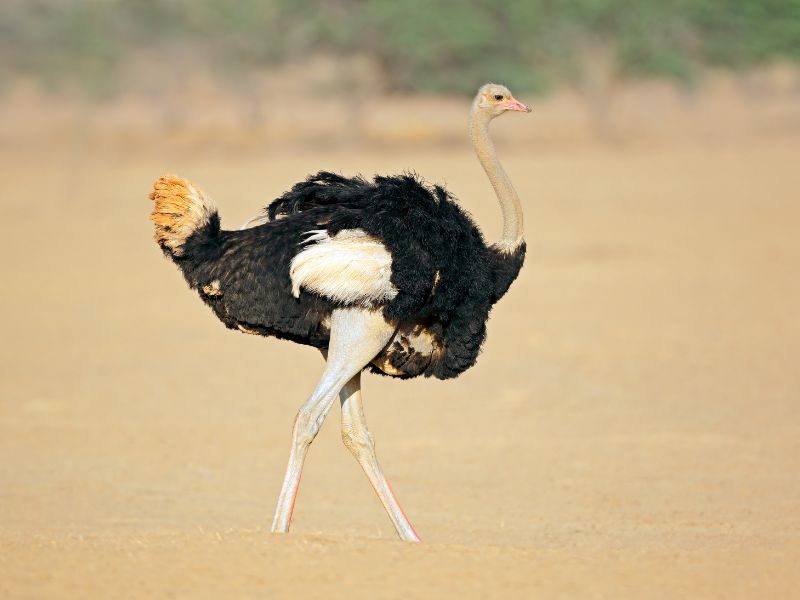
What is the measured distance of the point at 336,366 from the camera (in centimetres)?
521

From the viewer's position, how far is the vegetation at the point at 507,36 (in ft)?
94.2

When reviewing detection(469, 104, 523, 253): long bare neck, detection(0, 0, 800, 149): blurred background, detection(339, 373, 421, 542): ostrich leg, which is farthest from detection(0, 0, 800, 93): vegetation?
detection(339, 373, 421, 542): ostrich leg

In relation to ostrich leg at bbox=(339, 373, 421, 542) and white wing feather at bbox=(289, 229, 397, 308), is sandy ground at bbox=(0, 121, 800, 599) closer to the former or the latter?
ostrich leg at bbox=(339, 373, 421, 542)

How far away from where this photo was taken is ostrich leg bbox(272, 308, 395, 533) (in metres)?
5.17

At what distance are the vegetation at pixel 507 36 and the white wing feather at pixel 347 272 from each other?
22.9 meters

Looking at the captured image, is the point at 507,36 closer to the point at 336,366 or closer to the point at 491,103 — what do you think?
the point at 491,103

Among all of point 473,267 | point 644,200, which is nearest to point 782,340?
point 473,267

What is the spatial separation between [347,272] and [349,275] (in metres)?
0.01

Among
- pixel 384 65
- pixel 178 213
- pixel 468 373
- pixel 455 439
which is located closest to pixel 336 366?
pixel 178 213

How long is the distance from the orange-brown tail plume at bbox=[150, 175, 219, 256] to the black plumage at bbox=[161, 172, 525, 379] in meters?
0.02

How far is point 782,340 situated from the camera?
1065cm

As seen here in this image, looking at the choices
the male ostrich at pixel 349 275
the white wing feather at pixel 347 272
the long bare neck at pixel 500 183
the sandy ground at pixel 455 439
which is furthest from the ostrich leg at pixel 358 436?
the long bare neck at pixel 500 183

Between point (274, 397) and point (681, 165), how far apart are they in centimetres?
1548

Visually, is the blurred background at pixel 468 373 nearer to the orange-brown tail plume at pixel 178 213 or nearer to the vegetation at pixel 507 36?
the vegetation at pixel 507 36
